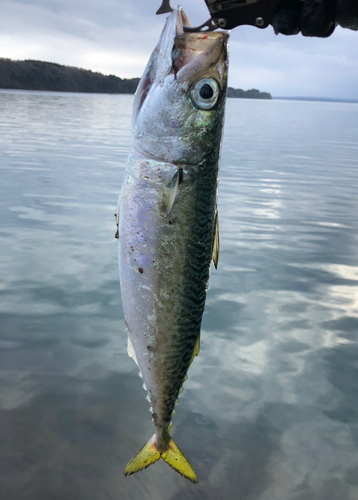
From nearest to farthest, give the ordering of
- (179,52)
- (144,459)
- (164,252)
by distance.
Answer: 1. (179,52)
2. (164,252)
3. (144,459)

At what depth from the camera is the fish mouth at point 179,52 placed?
2494 mm

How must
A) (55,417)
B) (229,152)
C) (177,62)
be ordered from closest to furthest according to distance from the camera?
(177,62), (55,417), (229,152)

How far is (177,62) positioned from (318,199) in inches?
710

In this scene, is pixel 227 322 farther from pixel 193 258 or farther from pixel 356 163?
pixel 356 163

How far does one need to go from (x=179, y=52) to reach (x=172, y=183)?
748 mm

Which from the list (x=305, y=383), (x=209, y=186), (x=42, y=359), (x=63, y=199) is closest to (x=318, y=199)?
(x=63, y=199)

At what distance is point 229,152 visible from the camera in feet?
116

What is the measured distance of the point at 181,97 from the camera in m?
2.55

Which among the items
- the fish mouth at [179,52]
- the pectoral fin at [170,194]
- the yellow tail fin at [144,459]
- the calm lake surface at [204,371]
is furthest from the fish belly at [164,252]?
the calm lake surface at [204,371]

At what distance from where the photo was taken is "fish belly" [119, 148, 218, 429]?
2557mm

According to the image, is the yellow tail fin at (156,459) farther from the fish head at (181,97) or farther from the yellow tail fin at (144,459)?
the fish head at (181,97)

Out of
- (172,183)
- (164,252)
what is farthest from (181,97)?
(164,252)

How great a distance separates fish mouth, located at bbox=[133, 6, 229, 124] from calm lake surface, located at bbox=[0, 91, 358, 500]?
13.8 ft

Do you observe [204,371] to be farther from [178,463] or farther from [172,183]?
[172,183]
